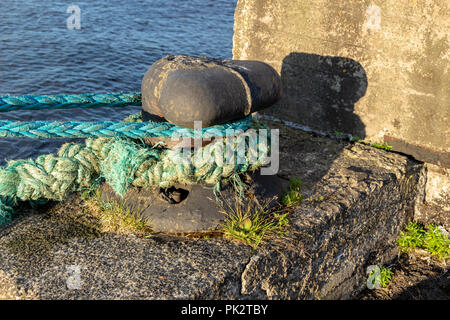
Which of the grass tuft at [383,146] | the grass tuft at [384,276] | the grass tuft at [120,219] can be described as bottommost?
the grass tuft at [384,276]

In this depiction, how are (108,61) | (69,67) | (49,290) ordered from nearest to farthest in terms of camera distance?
(49,290)
(69,67)
(108,61)

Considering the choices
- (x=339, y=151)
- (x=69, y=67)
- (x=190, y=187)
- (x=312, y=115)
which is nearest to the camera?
(x=190, y=187)

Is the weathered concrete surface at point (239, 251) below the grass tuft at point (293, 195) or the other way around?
below

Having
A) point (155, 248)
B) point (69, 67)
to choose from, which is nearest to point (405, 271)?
point (155, 248)

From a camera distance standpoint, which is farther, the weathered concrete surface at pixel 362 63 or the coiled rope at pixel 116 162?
the weathered concrete surface at pixel 362 63

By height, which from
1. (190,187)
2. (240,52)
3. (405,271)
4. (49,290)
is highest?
(240,52)

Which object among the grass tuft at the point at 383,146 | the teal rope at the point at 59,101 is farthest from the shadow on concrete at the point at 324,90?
the teal rope at the point at 59,101

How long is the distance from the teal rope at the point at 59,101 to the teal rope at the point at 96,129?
0.32 m

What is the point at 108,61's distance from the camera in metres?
7.83

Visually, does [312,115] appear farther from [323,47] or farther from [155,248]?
[155,248]

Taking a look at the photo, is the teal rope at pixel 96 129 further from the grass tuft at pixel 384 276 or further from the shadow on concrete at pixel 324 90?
the grass tuft at pixel 384 276

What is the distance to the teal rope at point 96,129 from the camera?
2.44 m

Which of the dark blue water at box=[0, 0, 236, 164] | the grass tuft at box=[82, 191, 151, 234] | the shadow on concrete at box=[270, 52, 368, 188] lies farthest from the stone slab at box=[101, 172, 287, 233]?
the dark blue water at box=[0, 0, 236, 164]

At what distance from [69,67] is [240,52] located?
4.13m
